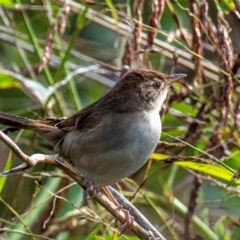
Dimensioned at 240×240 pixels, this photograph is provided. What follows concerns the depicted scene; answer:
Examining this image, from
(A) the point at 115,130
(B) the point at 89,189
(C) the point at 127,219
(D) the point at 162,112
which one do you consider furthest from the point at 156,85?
(C) the point at 127,219

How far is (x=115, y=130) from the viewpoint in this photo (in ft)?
11.0

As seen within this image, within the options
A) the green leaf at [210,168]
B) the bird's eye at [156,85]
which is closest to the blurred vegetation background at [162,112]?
the green leaf at [210,168]

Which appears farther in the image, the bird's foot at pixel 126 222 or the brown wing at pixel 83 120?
the brown wing at pixel 83 120

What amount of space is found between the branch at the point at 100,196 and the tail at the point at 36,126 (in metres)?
0.27

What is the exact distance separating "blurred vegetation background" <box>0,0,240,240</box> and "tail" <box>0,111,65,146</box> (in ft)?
0.25

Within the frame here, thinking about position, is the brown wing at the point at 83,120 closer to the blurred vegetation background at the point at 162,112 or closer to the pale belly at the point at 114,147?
the pale belly at the point at 114,147

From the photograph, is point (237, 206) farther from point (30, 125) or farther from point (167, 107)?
point (30, 125)

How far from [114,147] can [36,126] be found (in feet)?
1.21

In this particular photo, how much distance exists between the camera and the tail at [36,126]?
2.96 meters

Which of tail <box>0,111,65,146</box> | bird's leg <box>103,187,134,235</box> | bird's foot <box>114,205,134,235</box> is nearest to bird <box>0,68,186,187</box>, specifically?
tail <box>0,111,65,146</box>

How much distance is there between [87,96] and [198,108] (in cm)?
132

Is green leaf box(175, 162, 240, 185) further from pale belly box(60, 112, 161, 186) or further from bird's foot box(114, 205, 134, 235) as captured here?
bird's foot box(114, 205, 134, 235)

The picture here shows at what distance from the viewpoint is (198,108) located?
393 cm

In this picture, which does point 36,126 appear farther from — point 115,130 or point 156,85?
point 156,85
